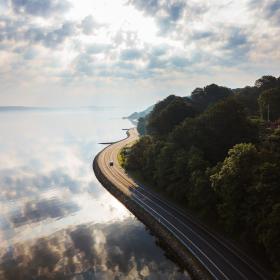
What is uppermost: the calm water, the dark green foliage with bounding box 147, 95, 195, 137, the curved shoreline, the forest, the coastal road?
the dark green foliage with bounding box 147, 95, 195, 137

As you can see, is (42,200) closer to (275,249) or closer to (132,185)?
(132,185)

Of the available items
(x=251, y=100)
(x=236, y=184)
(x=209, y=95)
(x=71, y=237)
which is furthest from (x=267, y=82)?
(x=71, y=237)

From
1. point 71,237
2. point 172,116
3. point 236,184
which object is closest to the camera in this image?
point 236,184

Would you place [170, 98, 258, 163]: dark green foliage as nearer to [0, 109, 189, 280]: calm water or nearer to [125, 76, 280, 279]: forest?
[125, 76, 280, 279]: forest

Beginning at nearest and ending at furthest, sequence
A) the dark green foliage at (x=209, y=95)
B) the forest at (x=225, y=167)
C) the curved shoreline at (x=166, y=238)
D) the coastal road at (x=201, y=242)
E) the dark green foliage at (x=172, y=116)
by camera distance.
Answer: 1. the coastal road at (x=201, y=242)
2. the forest at (x=225, y=167)
3. the curved shoreline at (x=166, y=238)
4. the dark green foliage at (x=172, y=116)
5. the dark green foliage at (x=209, y=95)

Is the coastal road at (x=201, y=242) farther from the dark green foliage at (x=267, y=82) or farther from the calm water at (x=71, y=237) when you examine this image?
the dark green foliage at (x=267, y=82)

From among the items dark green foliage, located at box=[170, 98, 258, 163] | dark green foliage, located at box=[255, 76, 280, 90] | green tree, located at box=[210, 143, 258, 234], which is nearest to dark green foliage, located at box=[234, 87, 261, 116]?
dark green foliage, located at box=[255, 76, 280, 90]

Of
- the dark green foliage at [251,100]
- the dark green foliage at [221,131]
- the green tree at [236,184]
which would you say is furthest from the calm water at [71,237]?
the dark green foliage at [251,100]

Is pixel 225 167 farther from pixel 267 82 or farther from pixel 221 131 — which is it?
pixel 267 82
